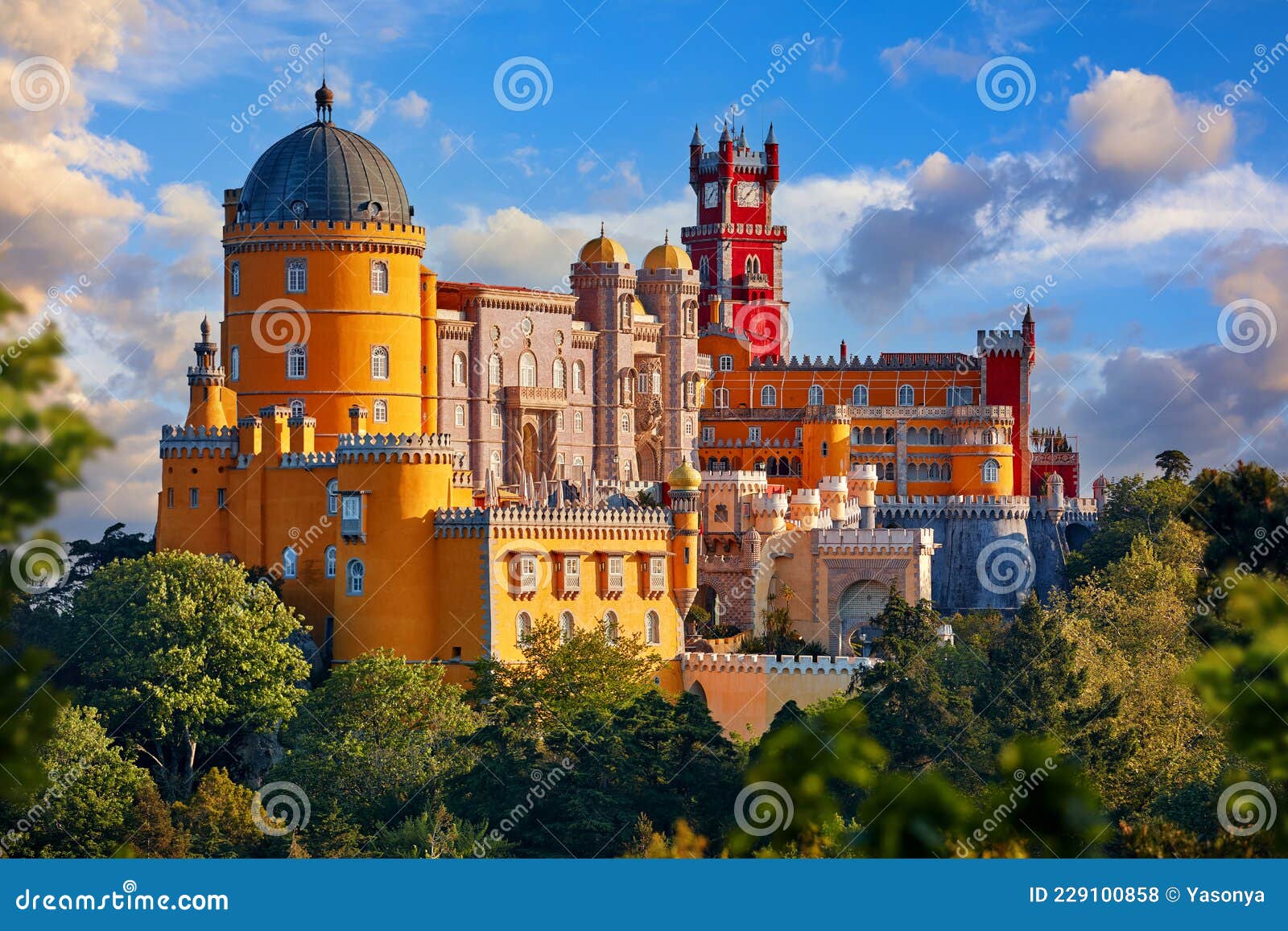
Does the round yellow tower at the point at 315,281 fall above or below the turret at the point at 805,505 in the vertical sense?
above

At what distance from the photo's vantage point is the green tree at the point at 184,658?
184 ft

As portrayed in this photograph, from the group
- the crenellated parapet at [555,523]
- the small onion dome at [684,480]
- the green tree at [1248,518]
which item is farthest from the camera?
the small onion dome at [684,480]

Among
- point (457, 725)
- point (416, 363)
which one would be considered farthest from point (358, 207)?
A: point (457, 725)

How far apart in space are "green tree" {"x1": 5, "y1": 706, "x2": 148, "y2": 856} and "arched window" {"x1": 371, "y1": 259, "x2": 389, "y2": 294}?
22938mm

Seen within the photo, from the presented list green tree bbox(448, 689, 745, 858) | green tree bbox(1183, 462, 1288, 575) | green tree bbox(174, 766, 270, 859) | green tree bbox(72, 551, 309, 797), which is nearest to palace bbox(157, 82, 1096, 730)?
green tree bbox(72, 551, 309, 797)

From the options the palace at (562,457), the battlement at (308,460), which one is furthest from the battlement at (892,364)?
the battlement at (308,460)

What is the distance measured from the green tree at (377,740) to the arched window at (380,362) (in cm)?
1621

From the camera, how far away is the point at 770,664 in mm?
65062

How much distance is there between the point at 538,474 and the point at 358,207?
18162 mm

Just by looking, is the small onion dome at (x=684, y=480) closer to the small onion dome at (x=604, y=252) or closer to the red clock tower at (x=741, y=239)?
the small onion dome at (x=604, y=252)

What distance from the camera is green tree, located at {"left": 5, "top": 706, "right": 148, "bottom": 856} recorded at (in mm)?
49031

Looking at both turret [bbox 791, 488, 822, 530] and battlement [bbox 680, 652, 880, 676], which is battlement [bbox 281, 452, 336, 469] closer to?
battlement [bbox 680, 652, 880, 676]

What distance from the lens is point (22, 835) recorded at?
4862 centimetres

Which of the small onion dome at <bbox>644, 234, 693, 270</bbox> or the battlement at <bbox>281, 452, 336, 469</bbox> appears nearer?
the battlement at <bbox>281, 452, 336, 469</bbox>
